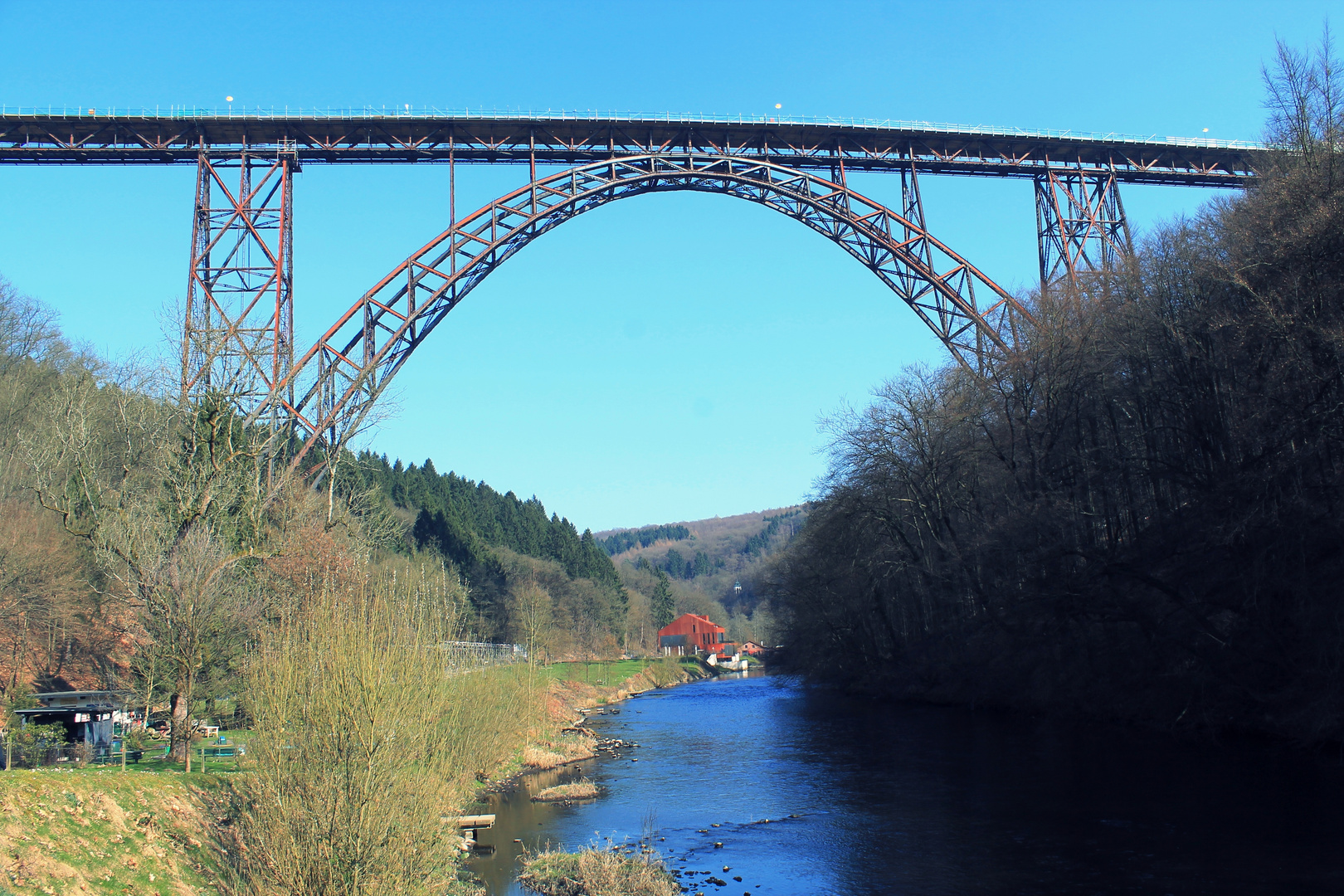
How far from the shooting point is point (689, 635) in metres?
98.5

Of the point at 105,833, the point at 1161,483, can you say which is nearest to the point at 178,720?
the point at 105,833

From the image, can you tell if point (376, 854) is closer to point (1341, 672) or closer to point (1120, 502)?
point (1341, 672)

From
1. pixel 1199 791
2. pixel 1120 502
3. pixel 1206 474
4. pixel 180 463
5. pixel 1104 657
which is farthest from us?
pixel 1120 502

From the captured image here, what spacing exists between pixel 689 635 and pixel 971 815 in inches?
3356

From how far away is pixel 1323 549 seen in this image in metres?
16.1

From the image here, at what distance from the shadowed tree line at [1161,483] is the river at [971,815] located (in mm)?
1785

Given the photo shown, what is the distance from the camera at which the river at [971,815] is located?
1116 centimetres

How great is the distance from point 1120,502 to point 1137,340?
5826mm

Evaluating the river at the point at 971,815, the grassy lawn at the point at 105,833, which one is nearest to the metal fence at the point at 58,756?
the grassy lawn at the point at 105,833

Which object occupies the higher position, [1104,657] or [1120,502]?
[1120,502]

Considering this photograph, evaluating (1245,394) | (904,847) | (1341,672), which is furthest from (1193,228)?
(904,847)

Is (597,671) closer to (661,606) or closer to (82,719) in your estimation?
(82,719)

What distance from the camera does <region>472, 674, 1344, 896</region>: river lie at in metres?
11.2

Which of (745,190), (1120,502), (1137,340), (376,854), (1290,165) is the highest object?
(745,190)
